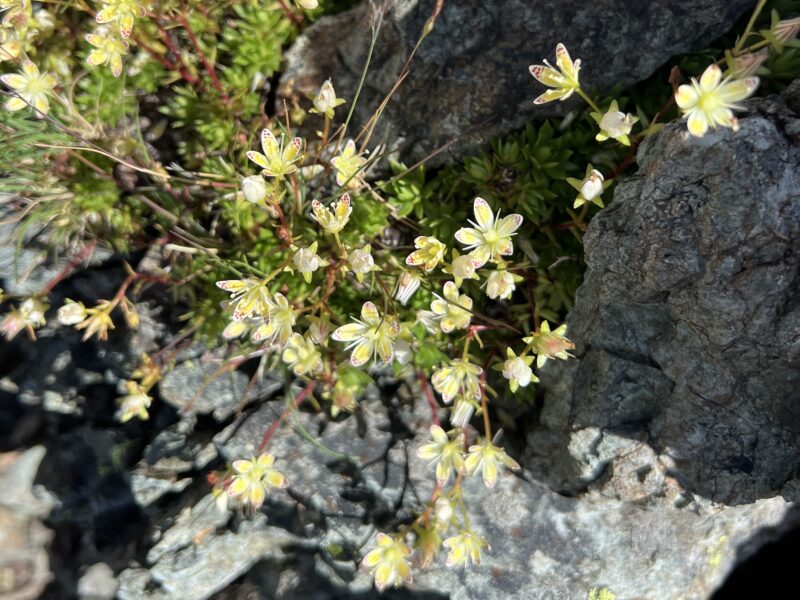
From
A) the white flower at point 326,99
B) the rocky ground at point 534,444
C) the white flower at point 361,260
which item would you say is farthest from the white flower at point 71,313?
the white flower at point 326,99

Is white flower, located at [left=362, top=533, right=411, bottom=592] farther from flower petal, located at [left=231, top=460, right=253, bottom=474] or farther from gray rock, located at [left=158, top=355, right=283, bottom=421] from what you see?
gray rock, located at [left=158, top=355, right=283, bottom=421]

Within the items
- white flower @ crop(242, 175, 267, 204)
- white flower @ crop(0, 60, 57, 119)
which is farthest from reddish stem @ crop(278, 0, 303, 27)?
white flower @ crop(242, 175, 267, 204)

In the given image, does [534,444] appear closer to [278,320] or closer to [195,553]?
[278,320]

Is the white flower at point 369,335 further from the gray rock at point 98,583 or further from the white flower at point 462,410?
the gray rock at point 98,583

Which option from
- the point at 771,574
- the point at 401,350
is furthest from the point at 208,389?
the point at 771,574

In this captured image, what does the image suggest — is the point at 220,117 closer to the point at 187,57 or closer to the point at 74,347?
the point at 187,57
